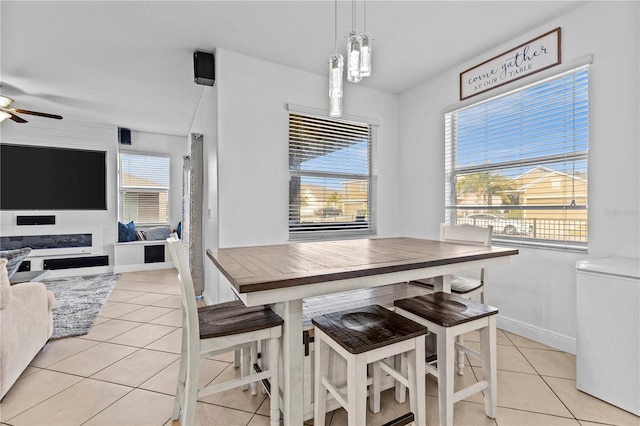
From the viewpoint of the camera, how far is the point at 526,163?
2.59 meters

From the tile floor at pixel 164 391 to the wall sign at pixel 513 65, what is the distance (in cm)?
231

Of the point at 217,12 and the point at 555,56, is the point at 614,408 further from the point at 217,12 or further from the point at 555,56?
the point at 217,12

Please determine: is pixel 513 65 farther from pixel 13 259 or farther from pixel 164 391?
pixel 13 259

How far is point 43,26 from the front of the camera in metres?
2.46

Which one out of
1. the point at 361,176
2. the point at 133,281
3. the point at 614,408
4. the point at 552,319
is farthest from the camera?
the point at 133,281

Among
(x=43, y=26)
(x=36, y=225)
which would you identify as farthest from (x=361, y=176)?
(x=36, y=225)

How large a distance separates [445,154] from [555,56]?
1.22 m

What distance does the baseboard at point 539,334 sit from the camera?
2311 mm

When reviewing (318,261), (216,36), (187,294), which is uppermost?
(216,36)

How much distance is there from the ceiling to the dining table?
6.15 ft

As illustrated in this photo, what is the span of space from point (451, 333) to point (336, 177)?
2.45 meters

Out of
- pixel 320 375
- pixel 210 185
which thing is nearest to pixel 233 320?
pixel 320 375

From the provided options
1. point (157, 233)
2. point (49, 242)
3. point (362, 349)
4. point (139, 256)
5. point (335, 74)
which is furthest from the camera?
point (157, 233)

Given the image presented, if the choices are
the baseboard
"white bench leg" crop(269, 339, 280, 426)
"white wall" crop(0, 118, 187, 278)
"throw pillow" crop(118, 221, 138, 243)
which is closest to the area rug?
"white wall" crop(0, 118, 187, 278)
